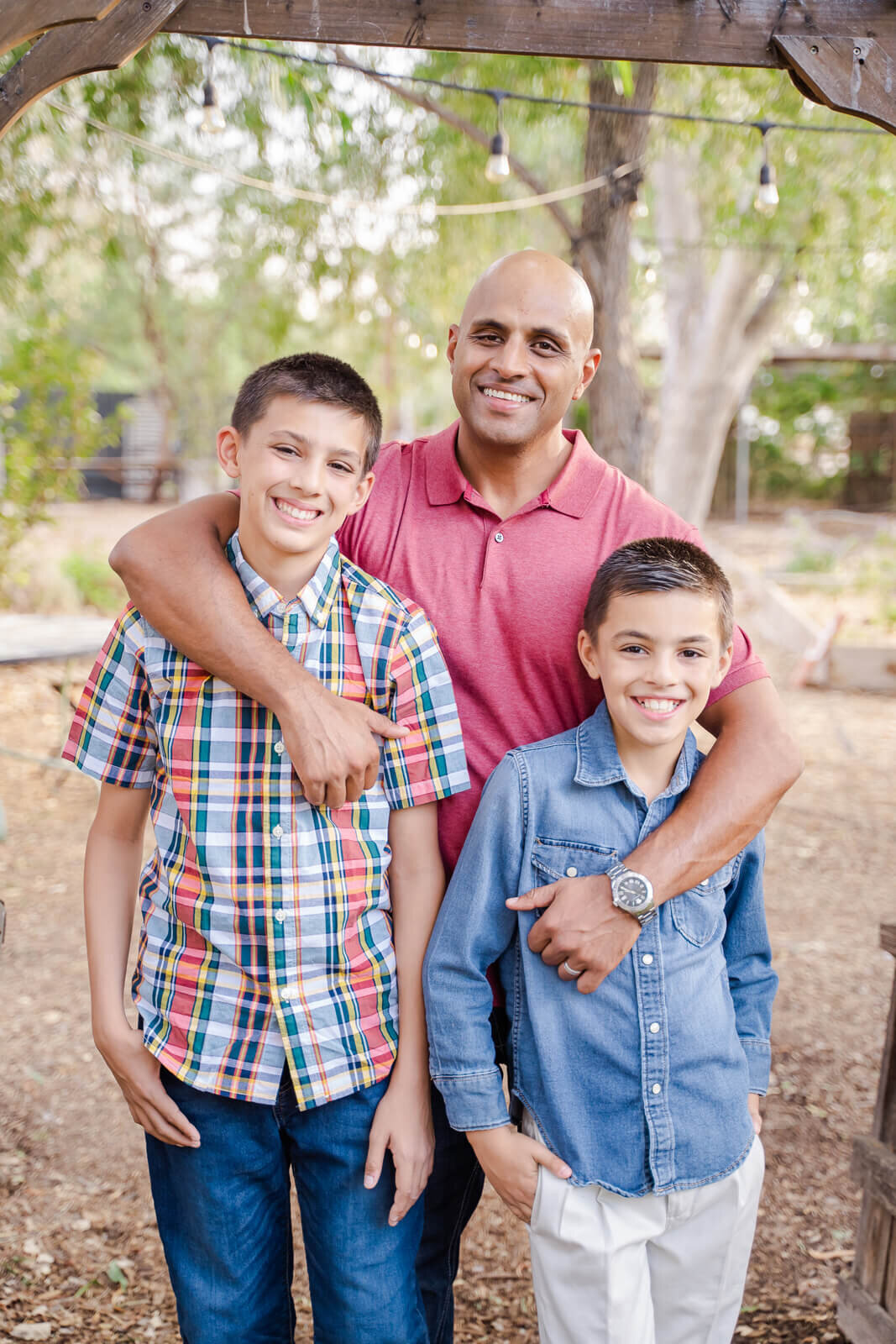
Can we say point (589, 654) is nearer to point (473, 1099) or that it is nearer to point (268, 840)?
point (268, 840)

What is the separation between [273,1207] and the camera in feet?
5.77

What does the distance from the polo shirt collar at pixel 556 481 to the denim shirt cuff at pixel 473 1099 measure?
0.92 m

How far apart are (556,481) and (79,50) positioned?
104 centimetres

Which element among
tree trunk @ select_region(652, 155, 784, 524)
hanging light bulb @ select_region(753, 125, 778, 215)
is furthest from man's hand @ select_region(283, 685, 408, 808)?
tree trunk @ select_region(652, 155, 784, 524)

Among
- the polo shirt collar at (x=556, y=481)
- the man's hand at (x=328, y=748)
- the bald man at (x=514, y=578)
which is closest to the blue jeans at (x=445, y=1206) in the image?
the bald man at (x=514, y=578)

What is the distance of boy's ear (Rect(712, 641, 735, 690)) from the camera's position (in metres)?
1.83

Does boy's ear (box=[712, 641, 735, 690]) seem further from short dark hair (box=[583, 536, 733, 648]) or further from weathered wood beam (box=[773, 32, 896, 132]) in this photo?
weathered wood beam (box=[773, 32, 896, 132])

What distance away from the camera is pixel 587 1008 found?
1.72 metres

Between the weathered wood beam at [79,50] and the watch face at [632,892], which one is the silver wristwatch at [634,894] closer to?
the watch face at [632,892]

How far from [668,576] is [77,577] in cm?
926

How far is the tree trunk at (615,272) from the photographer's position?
520cm

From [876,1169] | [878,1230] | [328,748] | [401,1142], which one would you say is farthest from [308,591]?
[878,1230]

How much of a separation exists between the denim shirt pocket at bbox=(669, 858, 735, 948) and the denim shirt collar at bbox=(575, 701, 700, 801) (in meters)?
0.15

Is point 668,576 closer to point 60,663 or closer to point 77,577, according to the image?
point 60,663
